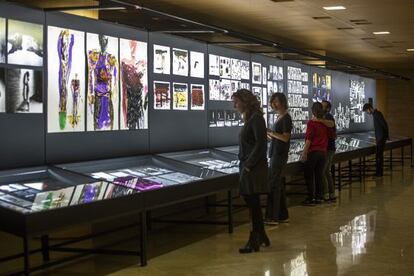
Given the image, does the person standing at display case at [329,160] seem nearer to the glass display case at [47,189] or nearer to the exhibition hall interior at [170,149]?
the exhibition hall interior at [170,149]

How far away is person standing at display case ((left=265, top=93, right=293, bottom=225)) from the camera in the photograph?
827 centimetres

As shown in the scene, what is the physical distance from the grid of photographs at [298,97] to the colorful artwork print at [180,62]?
13.7 feet

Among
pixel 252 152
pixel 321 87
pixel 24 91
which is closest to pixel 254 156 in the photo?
pixel 252 152

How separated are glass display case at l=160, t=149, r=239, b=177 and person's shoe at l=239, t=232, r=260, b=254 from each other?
3.36 feet

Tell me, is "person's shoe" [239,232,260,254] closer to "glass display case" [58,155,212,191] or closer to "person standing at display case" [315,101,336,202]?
"glass display case" [58,155,212,191]

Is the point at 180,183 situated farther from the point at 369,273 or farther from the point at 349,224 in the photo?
the point at 349,224

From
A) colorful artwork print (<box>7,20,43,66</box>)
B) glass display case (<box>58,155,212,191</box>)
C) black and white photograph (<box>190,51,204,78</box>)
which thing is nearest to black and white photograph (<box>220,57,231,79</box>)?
black and white photograph (<box>190,51,204,78</box>)

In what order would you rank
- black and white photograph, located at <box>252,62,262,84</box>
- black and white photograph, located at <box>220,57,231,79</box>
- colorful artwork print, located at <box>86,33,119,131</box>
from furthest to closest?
black and white photograph, located at <box>252,62,262,84</box> < black and white photograph, located at <box>220,57,231,79</box> < colorful artwork print, located at <box>86,33,119,131</box>

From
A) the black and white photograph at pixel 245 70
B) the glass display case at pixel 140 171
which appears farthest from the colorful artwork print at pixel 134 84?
the black and white photograph at pixel 245 70

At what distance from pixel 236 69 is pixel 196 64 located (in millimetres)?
1386

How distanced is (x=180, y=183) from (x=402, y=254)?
7.77 feet

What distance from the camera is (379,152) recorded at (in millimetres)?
15133

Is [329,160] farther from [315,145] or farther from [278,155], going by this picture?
[278,155]

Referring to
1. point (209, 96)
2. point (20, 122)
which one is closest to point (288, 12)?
point (209, 96)
